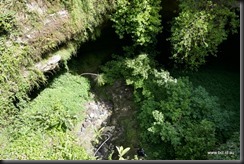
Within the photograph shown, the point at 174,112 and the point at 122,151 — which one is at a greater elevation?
the point at 174,112

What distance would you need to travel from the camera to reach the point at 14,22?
22.9ft

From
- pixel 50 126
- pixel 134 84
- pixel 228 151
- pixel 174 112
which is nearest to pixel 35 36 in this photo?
pixel 50 126

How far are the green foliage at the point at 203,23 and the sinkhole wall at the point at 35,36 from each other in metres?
1.78

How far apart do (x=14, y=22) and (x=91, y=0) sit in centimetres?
190

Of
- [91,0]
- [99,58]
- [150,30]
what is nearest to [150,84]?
[150,30]

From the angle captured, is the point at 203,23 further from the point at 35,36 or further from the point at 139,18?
the point at 35,36

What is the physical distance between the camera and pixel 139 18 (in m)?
7.60

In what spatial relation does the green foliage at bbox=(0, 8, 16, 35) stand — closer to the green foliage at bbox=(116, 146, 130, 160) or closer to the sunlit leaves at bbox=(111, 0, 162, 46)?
the sunlit leaves at bbox=(111, 0, 162, 46)

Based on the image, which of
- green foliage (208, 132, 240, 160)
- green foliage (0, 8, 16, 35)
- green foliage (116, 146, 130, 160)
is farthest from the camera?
green foliage (116, 146, 130, 160)

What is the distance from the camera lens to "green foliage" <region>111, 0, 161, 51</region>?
7.64 meters

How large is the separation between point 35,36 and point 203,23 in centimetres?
383

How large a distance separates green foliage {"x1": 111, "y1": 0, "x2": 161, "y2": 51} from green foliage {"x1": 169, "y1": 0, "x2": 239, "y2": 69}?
22.2 inches

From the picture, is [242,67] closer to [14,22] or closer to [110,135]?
[110,135]

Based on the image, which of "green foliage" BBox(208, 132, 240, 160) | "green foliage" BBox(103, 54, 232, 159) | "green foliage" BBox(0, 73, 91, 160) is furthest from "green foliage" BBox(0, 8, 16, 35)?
"green foliage" BBox(208, 132, 240, 160)
